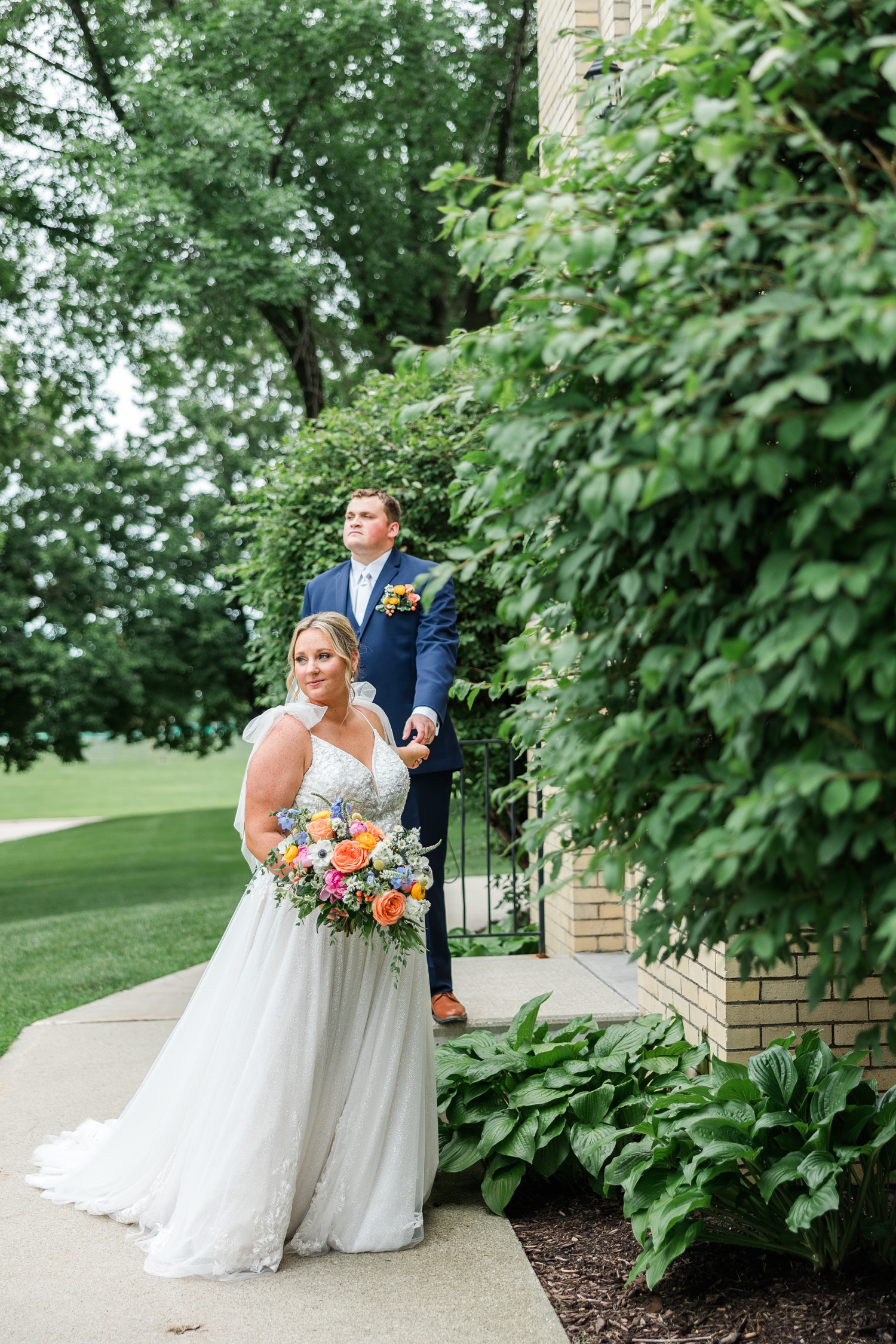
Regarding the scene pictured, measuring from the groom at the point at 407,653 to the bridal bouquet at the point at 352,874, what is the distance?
130 cm

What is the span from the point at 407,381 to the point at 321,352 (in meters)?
7.86

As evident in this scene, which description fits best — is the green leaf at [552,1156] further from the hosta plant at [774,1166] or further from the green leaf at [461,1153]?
the hosta plant at [774,1166]

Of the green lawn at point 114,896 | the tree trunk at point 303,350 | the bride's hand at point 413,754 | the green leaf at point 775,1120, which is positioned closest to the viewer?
A: the green leaf at point 775,1120

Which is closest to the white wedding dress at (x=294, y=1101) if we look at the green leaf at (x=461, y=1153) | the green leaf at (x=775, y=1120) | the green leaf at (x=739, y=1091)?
the green leaf at (x=461, y=1153)

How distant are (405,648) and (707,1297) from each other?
2.75m

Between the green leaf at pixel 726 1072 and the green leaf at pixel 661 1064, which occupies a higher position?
the green leaf at pixel 726 1072

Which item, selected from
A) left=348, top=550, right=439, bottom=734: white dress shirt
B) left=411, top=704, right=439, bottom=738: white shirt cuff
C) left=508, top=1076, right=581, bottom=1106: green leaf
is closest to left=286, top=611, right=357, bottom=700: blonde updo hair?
left=411, top=704, right=439, bottom=738: white shirt cuff

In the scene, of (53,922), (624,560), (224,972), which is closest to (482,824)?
(53,922)

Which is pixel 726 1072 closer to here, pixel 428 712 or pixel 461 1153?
pixel 461 1153

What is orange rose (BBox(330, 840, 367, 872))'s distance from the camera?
3221mm

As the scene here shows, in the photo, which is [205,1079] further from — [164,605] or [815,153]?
[164,605]

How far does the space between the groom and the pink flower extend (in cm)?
149

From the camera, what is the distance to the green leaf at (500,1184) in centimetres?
362

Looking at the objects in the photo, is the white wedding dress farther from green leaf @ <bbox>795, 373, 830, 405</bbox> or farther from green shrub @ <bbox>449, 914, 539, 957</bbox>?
green shrub @ <bbox>449, 914, 539, 957</bbox>
